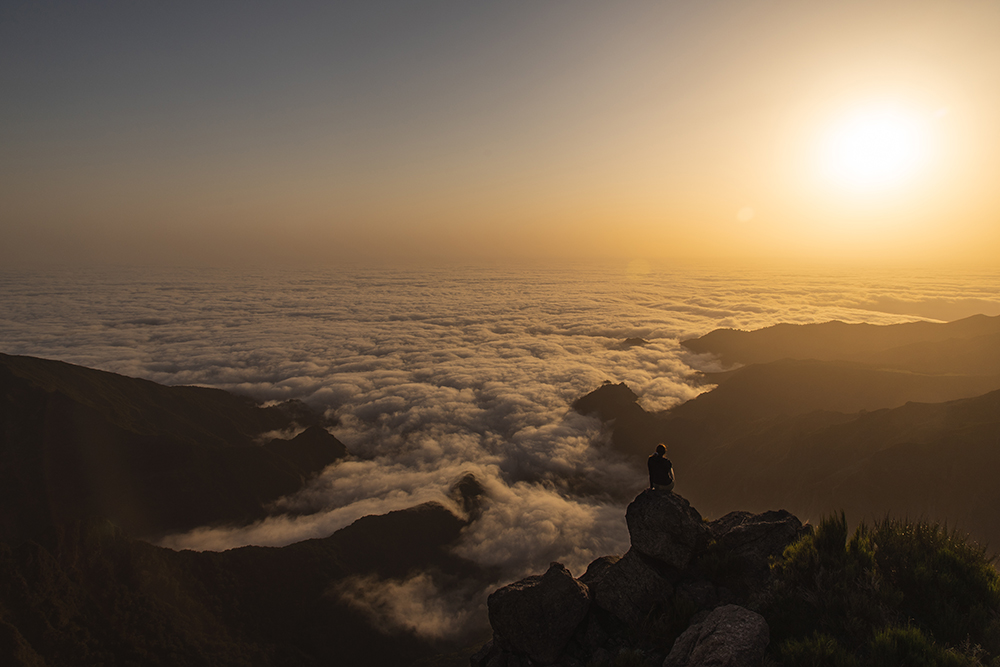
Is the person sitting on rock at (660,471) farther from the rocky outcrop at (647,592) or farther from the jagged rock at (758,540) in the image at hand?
the jagged rock at (758,540)

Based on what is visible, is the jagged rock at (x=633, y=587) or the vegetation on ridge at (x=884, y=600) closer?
the vegetation on ridge at (x=884, y=600)

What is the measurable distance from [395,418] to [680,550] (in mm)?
79698

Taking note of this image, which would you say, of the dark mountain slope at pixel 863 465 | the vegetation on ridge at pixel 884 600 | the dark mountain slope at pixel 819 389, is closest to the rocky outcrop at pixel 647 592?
the vegetation on ridge at pixel 884 600

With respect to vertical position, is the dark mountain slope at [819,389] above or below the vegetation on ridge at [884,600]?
below

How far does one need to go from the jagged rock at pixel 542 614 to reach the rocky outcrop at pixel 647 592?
3 centimetres

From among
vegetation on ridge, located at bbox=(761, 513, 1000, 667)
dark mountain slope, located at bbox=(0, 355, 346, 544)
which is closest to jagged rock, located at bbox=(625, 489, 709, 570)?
vegetation on ridge, located at bbox=(761, 513, 1000, 667)

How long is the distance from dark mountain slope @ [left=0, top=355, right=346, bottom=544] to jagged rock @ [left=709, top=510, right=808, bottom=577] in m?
45.2

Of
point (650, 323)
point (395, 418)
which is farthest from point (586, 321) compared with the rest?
point (395, 418)

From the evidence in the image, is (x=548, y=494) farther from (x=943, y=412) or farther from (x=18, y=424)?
(x=18, y=424)

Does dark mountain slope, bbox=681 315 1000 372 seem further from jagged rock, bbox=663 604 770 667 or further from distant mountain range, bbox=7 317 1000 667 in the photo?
jagged rock, bbox=663 604 770 667

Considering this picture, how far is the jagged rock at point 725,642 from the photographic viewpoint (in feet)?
27.1

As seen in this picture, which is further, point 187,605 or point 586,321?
point 586,321

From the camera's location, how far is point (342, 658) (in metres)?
34.4

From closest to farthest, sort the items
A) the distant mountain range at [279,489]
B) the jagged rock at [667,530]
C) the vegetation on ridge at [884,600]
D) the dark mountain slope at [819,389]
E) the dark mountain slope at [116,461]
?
the vegetation on ridge at [884,600] < the jagged rock at [667,530] < the distant mountain range at [279,489] < the dark mountain slope at [116,461] < the dark mountain slope at [819,389]
